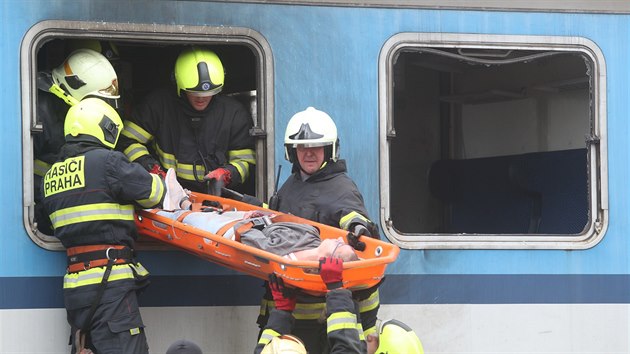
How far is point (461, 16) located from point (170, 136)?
1696 millimetres

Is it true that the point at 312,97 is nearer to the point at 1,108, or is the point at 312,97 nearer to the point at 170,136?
the point at 170,136

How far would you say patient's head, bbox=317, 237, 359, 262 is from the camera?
4551mm

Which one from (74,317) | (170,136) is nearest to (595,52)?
(170,136)

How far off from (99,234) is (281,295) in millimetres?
918

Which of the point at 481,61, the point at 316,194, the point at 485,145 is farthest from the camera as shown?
the point at 485,145

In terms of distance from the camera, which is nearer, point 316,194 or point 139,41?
point 316,194

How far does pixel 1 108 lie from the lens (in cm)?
510

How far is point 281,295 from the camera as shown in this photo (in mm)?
4734

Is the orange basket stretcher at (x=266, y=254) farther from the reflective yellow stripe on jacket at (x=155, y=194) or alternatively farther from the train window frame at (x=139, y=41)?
the train window frame at (x=139, y=41)

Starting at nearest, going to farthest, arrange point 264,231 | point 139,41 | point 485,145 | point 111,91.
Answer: point 264,231 < point 139,41 < point 111,91 < point 485,145

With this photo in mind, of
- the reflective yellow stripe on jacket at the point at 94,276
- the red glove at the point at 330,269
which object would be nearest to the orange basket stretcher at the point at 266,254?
the red glove at the point at 330,269

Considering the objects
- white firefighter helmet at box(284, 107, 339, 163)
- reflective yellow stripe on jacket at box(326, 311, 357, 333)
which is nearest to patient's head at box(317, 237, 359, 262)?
reflective yellow stripe on jacket at box(326, 311, 357, 333)

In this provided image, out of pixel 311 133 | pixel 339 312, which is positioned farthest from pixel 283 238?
pixel 311 133

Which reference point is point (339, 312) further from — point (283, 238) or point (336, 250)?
point (283, 238)
